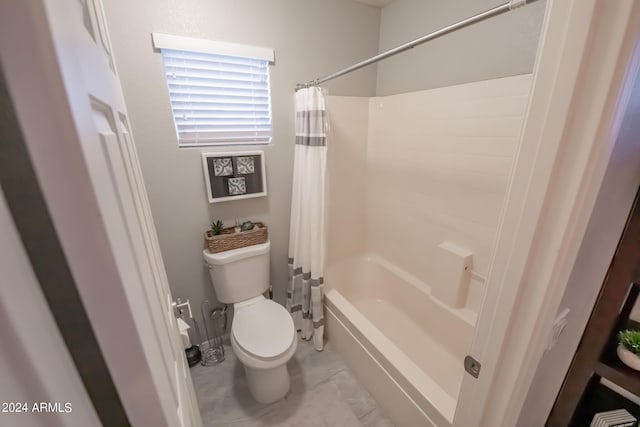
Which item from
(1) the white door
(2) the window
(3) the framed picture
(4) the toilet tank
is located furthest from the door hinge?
(2) the window

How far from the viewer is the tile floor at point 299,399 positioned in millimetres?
1400

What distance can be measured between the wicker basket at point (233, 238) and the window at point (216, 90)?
564 millimetres

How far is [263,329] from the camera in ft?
4.80

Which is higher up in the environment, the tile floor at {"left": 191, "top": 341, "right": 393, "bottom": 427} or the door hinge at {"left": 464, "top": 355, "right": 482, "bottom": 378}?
the door hinge at {"left": 464, "top": 355, "right": 482, "bottom": 378}

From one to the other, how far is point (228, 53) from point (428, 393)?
202 cm

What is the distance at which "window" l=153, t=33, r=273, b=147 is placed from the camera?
4.53ft

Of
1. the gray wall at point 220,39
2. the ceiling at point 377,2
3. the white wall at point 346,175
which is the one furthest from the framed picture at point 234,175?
the ceiling at point 377,2

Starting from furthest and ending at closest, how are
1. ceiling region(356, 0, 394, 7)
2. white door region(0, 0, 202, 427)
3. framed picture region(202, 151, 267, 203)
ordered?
ceiling region(356, 0, 394, 7) → framed picture region(202, 151, 267, 203) → white door region(0, 0, 202, 427)

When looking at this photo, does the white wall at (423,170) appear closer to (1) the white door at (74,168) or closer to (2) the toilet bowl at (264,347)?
(2) the toilet bowl at (264,347)

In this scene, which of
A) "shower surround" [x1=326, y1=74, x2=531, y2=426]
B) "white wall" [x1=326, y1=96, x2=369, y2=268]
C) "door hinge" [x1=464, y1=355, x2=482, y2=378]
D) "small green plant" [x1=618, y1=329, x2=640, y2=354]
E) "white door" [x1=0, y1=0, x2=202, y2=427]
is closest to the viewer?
"white door" [x1=0, y1=0, x2=202, y2=427]

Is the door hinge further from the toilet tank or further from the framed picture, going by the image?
the framed picture

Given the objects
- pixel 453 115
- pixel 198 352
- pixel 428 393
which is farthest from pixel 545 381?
pixel 198 352

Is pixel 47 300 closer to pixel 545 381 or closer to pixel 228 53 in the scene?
pixel 545 381

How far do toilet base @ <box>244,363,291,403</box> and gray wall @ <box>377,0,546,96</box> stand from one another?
196cm
